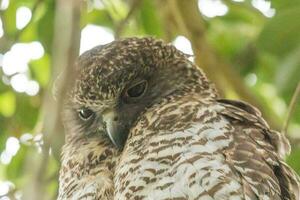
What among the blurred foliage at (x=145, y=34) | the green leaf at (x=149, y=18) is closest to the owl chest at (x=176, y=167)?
the blurred foliage at (x=145, y=34)

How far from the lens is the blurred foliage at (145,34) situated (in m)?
3.63

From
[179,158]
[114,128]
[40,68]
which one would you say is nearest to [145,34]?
[40,68]

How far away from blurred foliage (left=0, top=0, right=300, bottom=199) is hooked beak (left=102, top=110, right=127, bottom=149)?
0.30m

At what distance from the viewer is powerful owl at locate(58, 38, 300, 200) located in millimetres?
3094

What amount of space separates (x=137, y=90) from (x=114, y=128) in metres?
0.31

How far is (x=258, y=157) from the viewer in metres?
3.15

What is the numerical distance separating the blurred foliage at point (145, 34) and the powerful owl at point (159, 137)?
0.18m

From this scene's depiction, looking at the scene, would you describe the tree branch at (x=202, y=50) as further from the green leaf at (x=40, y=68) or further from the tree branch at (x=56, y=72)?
the tree branch at (x=56, y=72)

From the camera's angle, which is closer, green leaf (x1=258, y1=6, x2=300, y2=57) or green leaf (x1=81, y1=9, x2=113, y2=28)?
green leaf (x1=258, y1=6, x2=300, y2=57)

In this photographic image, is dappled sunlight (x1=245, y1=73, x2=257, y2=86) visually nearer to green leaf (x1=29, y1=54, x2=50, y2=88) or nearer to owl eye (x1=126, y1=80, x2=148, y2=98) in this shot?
green leaf (x1=29, y1=54, x2=50, y2=88)

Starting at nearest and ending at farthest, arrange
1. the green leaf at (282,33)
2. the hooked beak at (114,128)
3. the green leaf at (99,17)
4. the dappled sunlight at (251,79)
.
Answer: the hooked beak at (114,128) → the green leaf at (282,33) → the green leaf at (99,17) → the dappled sunlight at (251,79)

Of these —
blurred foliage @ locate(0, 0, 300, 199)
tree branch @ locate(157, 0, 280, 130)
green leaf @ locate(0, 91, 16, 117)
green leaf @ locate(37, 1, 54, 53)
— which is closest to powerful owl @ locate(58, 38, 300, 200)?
blurred foliage @ locate(0, 0, 300, 199)

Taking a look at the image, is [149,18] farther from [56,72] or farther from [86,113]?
[56,72]

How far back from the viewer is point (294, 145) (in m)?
3.93
